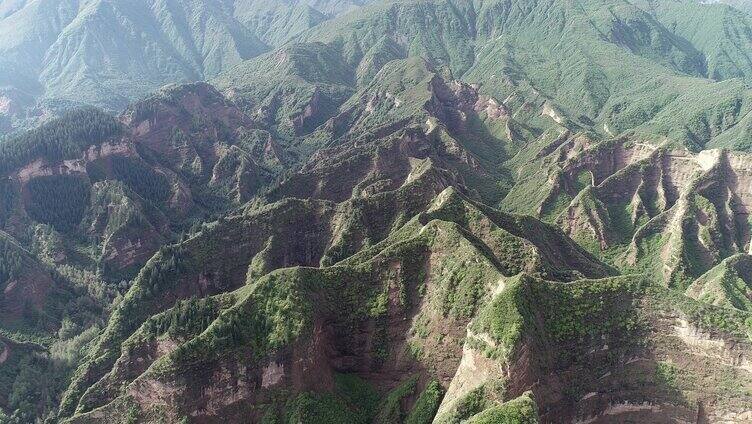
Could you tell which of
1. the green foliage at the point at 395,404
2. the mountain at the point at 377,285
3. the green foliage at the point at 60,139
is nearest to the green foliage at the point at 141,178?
the mountain at the point at 377,285

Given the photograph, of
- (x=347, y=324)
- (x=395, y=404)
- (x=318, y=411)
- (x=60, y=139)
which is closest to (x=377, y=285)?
(x=347, y=324)

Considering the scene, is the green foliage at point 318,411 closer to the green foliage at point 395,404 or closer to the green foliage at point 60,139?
the green foliage at point 395,404

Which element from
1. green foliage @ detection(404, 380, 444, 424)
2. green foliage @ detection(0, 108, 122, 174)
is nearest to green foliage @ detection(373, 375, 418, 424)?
green foliage @ detection(404, 380, 444, 424)

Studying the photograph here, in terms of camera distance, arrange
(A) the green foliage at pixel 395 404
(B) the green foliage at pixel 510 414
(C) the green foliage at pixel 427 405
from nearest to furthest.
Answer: (B) the green foliage at pixel 510 414
(C) the green foliage at pixel 427 405
(A) the green foliage at pixel 395 404

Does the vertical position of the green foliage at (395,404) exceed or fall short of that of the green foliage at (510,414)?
it exceeds it

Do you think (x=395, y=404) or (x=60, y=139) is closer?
(x=395, y=404)

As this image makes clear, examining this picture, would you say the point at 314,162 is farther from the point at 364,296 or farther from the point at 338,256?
the point at 364,296

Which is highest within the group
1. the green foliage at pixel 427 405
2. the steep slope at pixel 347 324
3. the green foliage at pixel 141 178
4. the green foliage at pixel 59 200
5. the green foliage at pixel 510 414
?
the green foliage at pixel 141 178

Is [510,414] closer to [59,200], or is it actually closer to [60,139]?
[59,200]

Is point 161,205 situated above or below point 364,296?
above

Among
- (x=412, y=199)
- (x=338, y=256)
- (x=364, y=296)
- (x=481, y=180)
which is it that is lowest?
(x=364, y=296)

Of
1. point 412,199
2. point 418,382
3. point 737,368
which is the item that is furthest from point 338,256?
point 737,368
